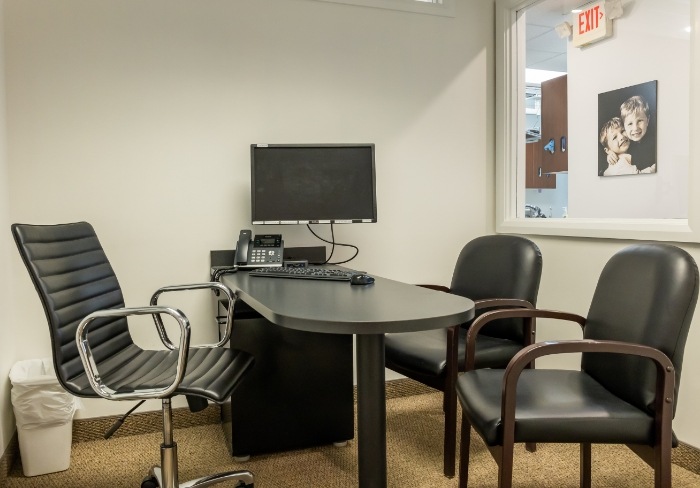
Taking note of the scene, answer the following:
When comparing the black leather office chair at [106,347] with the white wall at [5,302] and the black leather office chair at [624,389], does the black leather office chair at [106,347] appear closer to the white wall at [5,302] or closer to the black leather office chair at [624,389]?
the white wall at [5,302]

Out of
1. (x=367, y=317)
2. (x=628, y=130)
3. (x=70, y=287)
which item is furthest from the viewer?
(x=628, y=130)

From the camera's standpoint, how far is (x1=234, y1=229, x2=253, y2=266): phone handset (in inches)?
98.0

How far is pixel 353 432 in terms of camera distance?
8.29 ft

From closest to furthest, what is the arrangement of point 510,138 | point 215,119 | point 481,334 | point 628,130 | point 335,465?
point 335,465
point 481,334
point 215,119
point 628,130
point 510,138

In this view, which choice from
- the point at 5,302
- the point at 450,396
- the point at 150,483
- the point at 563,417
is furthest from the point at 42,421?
the point at 563,417

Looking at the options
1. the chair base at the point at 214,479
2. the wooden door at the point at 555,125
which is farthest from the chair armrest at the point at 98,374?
the wooden door at the point at 555,125

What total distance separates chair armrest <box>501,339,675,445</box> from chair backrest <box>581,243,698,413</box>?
4 centimetres

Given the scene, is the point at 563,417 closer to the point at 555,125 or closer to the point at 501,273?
the point at 501,273

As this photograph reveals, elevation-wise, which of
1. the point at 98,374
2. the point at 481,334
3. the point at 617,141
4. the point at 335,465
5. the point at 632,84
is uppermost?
the point at 632,84

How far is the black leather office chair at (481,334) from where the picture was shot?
2086mm

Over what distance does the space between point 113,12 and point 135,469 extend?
82.2 inches

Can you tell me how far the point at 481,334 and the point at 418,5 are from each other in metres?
1.90

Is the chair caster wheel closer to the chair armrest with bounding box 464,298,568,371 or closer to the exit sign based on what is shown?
the chair armrest with bounding box 464,298,568,371

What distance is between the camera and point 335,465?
7.57 feet
